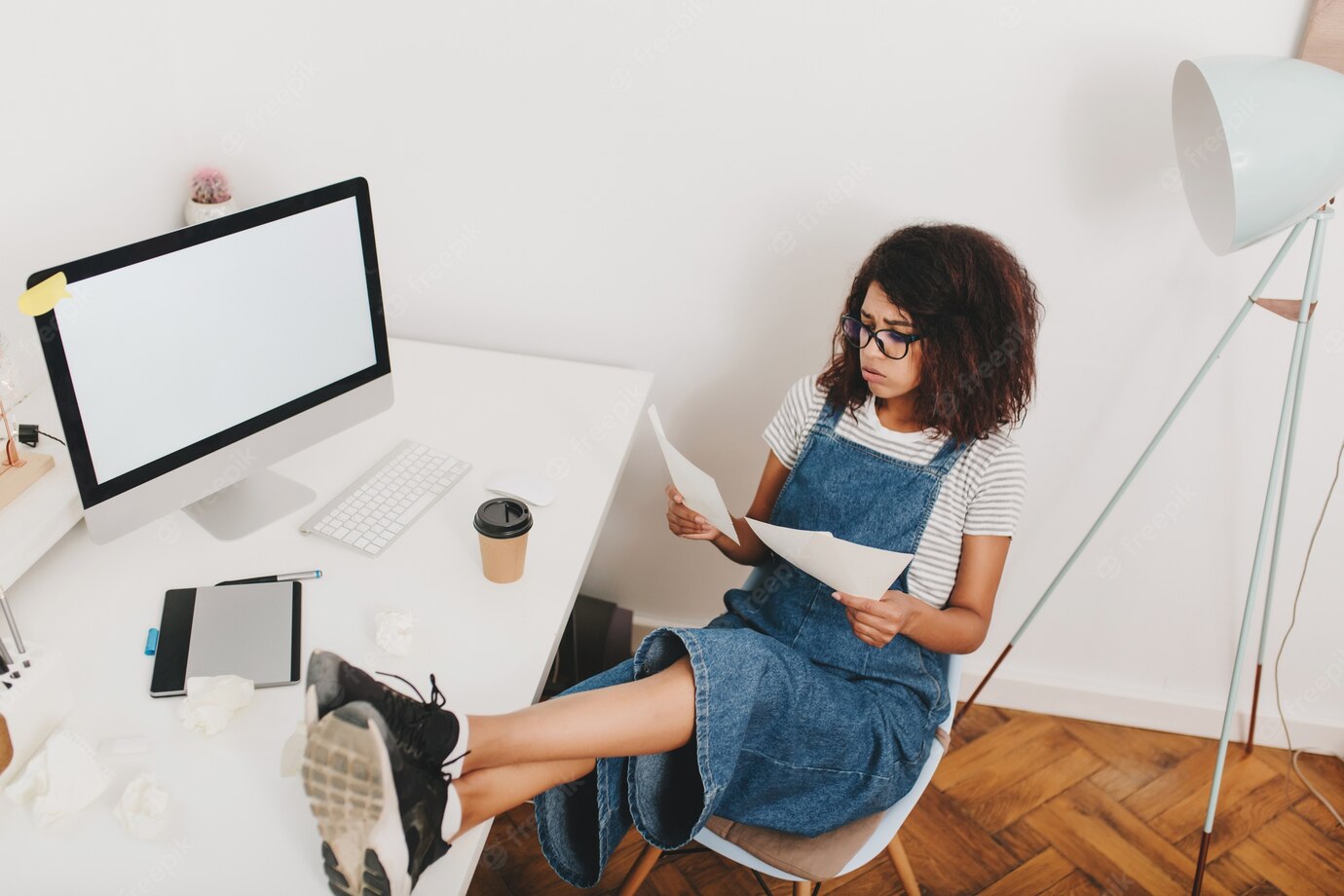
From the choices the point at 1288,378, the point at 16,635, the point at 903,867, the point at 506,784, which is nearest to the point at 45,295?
the point at 16,635

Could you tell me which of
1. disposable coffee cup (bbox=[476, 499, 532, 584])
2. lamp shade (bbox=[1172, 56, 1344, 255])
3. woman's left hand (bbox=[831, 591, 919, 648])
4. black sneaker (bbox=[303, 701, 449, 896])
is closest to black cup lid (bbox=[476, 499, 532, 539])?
disposable coffee cup (bbox=[476, 499, 532, 584])

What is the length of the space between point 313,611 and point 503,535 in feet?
0.86

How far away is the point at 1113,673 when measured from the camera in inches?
84.3

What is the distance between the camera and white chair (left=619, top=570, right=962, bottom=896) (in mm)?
1307

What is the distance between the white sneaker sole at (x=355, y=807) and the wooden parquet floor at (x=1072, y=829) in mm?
903

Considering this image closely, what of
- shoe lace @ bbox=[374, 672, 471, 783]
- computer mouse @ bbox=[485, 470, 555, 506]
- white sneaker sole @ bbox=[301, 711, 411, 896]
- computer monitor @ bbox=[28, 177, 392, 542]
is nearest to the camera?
white sneaker sole @ bbox=[301, 711, 411, 896]

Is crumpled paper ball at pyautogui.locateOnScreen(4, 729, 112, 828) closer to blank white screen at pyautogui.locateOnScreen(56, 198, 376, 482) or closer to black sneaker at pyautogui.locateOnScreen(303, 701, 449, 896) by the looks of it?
black sneaker at pyautogui.locateOnScreen(303, 701, 449, 896)

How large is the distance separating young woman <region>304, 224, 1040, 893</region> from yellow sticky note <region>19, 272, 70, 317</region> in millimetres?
481

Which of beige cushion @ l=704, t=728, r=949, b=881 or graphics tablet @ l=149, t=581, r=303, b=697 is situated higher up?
graphics tablet @ l=149, t=581, r=303, b=697

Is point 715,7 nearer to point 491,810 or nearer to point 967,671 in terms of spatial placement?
point 491,810

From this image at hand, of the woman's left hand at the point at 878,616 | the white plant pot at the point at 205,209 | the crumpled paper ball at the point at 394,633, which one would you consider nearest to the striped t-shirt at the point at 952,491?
the woman's left hand at the point at 878,616

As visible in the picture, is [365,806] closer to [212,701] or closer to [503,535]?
[212,701]

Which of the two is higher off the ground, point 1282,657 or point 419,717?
point 419,717

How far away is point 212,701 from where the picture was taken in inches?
42.4
